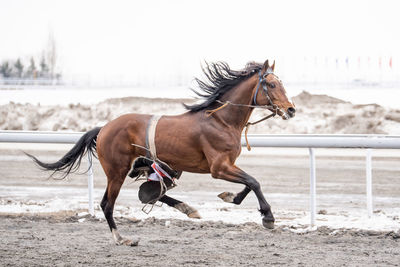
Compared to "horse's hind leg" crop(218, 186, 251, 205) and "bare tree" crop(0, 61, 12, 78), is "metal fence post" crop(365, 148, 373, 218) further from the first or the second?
"bare tree" crop(0, 61, 12, 78)

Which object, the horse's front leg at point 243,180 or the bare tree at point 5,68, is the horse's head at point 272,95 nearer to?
the horse's front leg at point 243,180

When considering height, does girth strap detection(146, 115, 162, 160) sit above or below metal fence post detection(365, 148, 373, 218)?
above

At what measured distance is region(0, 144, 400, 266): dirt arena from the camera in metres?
6.53

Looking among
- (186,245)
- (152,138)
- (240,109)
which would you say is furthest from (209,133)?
(186,245)

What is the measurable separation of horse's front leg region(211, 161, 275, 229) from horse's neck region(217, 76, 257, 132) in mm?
529

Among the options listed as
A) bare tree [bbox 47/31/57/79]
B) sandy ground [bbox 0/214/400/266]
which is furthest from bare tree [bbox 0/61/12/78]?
sandy ground [bbox 0/214/400/266]

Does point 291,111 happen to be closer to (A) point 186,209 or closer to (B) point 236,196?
(B) point 236,196

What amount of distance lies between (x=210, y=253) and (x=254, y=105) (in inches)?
65.6

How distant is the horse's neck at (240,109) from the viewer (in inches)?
282

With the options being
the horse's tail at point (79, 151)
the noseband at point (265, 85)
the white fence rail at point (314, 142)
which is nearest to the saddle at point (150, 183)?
the horse's tail at point (79, 151)

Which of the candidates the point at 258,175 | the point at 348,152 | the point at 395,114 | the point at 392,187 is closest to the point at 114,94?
the point at 395,114

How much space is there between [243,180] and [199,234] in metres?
1.44

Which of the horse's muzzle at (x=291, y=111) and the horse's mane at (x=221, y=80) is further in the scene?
the horse's mane at (x=221, y=80)

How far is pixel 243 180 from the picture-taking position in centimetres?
676
